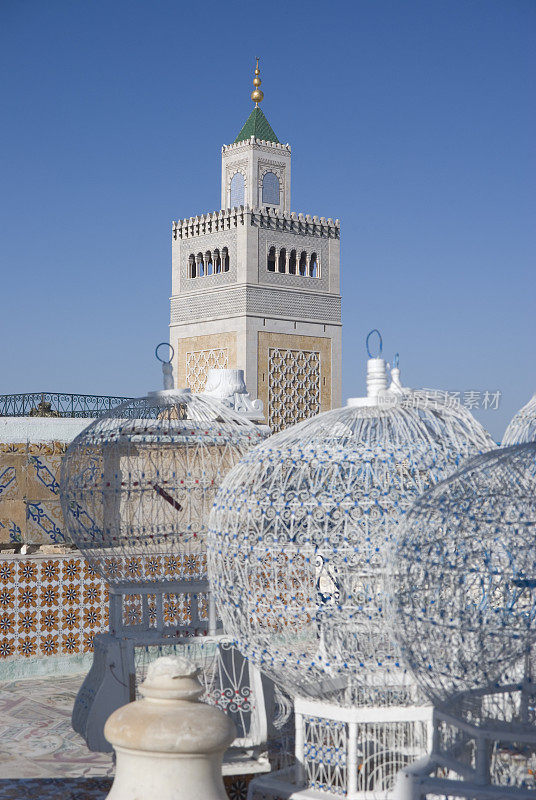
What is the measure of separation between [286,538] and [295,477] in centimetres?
17

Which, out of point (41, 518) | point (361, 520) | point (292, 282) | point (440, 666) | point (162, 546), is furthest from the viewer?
point (292, 282)

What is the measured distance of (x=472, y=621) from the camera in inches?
84.0

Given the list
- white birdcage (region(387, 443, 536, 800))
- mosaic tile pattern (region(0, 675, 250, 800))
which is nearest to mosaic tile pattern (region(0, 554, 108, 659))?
mosaic tile pattern (region(0, 675, 250, 800))

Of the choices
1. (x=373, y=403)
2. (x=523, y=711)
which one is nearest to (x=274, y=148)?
(x=373, y=403)

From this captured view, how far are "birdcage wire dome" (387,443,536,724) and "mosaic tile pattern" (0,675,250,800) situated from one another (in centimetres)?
104

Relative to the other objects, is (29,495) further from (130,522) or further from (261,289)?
(261,289)

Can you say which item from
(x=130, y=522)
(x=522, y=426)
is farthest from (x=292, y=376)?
(x=130, y=522)

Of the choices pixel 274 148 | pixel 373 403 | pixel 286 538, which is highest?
pixel 274 148

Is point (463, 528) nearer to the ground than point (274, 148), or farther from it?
nearer to the ground

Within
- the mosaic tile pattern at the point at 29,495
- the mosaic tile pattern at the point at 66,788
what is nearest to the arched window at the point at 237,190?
the mosaic tile pattern at the point at 29,495

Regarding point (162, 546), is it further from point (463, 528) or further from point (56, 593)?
point (463, 528)

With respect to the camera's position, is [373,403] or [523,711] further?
[373,403]

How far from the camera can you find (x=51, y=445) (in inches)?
231

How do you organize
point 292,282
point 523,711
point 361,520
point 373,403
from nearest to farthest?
point 523,711, point 361,520, point 373,403, point 292,282
